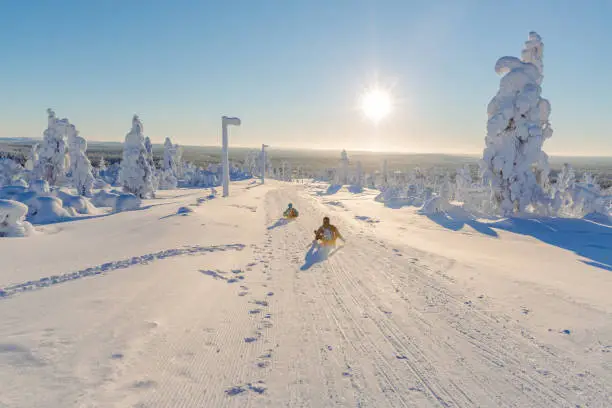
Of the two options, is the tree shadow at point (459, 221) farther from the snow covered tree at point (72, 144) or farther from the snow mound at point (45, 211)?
the snow covered tree at point (72, 144)

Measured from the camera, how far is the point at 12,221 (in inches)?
460

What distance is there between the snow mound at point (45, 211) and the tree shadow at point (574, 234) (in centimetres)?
2248

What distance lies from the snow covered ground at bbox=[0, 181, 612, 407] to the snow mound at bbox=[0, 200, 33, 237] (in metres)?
1.10

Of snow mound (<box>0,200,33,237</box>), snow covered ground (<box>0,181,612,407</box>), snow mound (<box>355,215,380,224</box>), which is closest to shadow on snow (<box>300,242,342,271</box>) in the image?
snow covered ground (<box>0,181,612,407</box>)

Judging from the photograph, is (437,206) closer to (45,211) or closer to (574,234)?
(574,234)

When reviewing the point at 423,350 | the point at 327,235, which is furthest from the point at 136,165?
the point at 423,350

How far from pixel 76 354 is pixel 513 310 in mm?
7063

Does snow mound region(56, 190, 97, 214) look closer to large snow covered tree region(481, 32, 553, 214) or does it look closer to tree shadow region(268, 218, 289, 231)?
tree shadow region(268, 218, 289, 231)

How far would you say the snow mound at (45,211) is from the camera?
17.2 metres

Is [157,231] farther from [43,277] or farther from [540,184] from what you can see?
[540,184]

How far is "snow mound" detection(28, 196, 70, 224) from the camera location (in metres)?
17.2

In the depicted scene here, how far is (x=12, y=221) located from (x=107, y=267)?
22.0 ft

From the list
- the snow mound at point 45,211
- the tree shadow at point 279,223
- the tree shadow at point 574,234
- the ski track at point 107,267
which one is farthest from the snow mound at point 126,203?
the tree shadow at point 574,234

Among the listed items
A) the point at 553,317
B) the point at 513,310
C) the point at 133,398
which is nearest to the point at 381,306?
the point at 513,310
